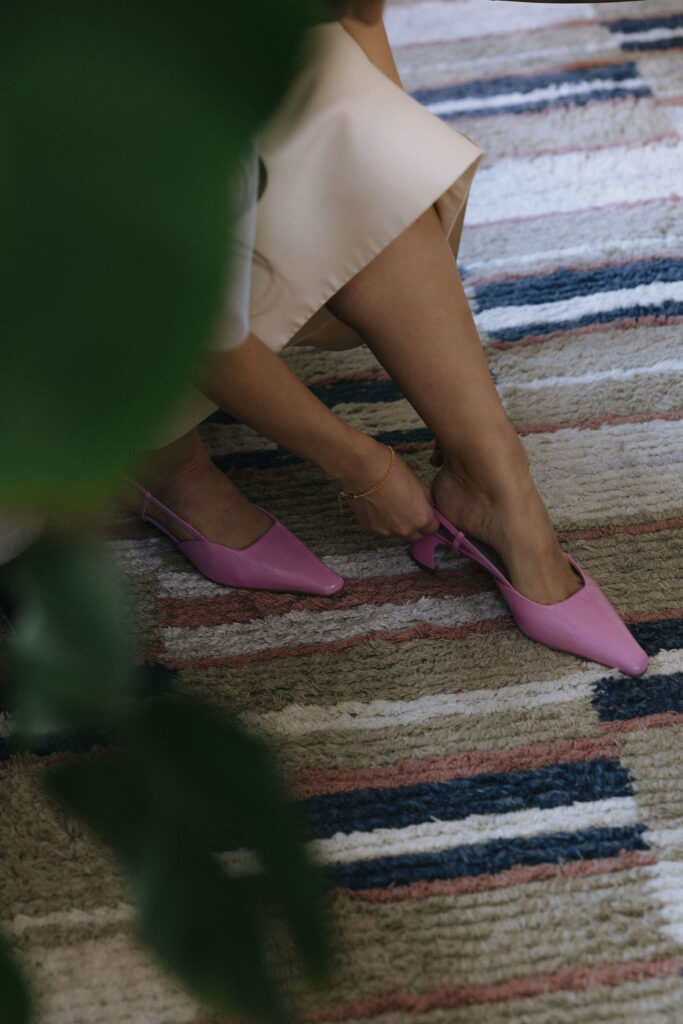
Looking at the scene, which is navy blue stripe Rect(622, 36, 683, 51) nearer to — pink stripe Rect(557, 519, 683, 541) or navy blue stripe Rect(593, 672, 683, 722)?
pink stripe Rect(557, 519, 683, 541)

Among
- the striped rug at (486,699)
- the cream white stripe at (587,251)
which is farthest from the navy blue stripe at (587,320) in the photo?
the cream white stripe at (587,251)

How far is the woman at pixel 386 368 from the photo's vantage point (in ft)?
1.98

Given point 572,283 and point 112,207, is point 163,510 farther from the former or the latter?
point 112,207

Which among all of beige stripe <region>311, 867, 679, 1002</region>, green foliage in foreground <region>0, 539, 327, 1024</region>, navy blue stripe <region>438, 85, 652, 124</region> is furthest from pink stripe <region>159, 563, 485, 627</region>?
navy blue stripe <region>438, 85, 652, 124</region>

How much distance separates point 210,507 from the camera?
0.95 metres

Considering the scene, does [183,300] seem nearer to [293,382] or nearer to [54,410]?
[54,410]

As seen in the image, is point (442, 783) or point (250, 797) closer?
point (250, 797)

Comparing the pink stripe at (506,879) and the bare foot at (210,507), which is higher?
the bare foot at (210,507)

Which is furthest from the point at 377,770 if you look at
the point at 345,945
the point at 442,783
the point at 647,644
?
the point at 647,644

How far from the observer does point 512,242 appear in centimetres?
134

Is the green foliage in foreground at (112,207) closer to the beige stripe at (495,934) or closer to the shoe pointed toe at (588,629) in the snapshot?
the beige stripe at (495,934)

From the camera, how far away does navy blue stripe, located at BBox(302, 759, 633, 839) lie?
0.78 meters

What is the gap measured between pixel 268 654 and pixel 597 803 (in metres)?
0.36

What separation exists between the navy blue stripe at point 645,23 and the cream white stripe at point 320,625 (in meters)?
1.33
